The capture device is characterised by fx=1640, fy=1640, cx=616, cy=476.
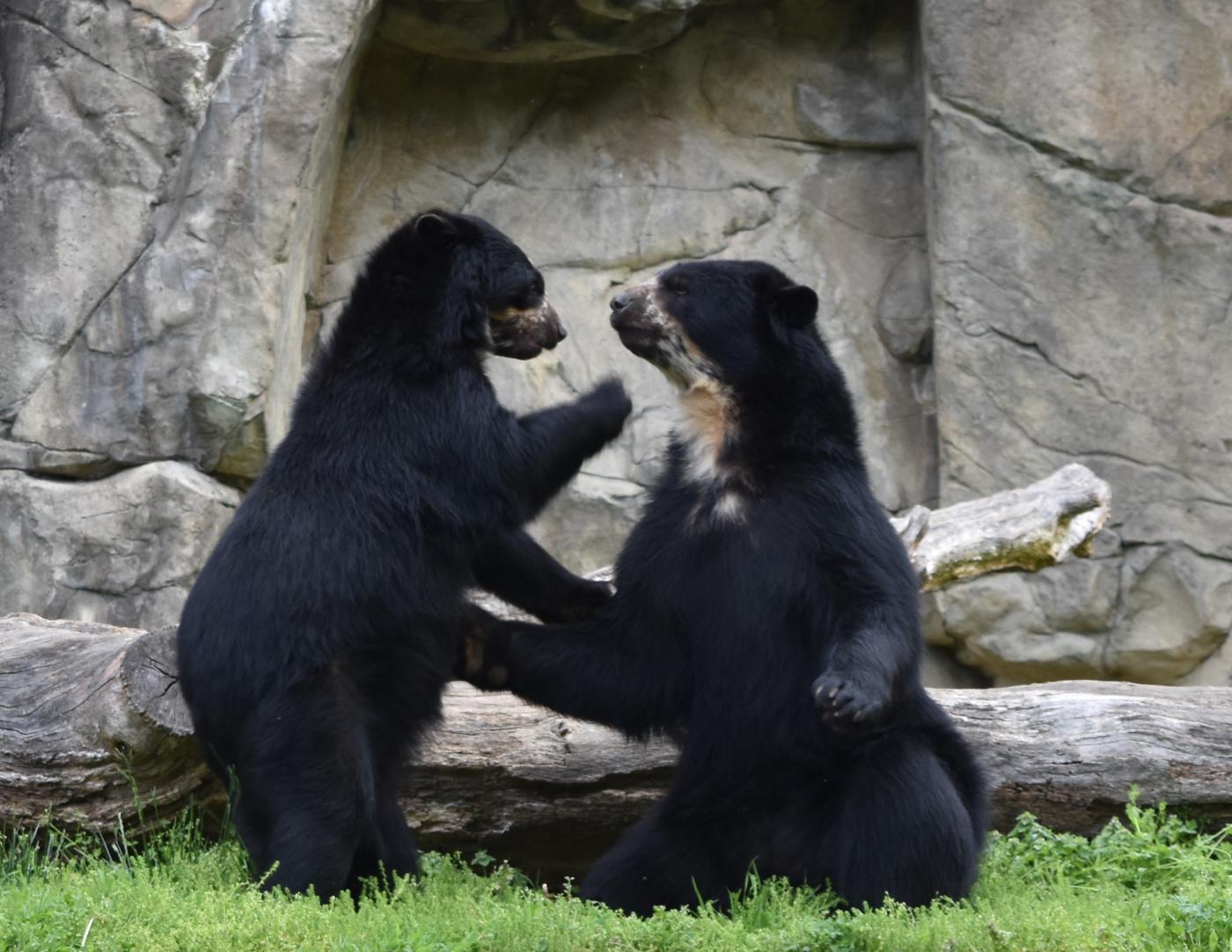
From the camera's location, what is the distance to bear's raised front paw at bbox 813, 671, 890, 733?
4.22m

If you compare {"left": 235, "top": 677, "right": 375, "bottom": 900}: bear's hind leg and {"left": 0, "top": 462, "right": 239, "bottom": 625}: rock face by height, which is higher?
{"left": 0, "top": 462, "right": 239, "bottom": 625}: rock face

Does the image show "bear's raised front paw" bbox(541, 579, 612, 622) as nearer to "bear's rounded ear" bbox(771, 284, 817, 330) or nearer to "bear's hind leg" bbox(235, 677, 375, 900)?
"bear's hind leg" bbox(235, 677, 375, 900)

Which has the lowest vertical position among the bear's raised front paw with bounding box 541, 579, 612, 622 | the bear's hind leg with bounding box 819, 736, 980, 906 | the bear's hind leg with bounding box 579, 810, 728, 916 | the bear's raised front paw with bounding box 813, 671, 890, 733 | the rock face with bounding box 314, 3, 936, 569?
the bear's hind leg with bounding box 579, 810, 728, 916

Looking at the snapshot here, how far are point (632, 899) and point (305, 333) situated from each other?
20.8 ft

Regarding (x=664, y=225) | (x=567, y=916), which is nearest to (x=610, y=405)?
(x=567, y=916)

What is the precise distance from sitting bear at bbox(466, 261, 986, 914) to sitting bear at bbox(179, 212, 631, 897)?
0.88ft

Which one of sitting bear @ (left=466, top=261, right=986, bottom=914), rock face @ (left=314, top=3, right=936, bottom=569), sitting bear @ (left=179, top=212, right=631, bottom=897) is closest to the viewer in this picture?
sitting bear @ (left=179, top=212, right=631, bottom=897)

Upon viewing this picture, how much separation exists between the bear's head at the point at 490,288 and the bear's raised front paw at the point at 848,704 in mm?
1583

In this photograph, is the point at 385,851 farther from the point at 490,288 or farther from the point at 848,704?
the point at 490,288

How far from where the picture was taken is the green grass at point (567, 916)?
3627 mm

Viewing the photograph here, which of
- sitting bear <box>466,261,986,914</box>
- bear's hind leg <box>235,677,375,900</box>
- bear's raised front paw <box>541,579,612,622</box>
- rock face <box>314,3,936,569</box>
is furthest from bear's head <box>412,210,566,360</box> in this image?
rock face <box>314,3,936,569</box>

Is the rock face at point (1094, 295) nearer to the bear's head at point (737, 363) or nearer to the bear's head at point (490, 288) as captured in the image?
the bear's head at point (737, 363)

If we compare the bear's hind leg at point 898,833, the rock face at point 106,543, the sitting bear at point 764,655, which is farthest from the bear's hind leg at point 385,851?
the rock face at point 106,543

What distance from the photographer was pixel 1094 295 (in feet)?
32.0
